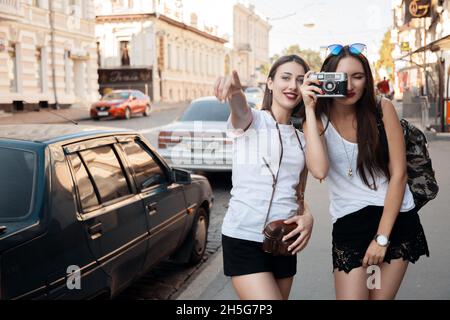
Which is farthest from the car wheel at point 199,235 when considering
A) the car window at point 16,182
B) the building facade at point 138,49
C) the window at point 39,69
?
the building facade at point 138,49

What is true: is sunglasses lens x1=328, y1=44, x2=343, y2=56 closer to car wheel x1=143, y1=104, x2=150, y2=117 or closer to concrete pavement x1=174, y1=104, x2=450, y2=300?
concrete pavement x1=174, y1=104, x2=450, y2=300

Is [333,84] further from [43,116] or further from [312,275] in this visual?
[43,116]

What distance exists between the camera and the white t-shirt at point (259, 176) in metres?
2.70

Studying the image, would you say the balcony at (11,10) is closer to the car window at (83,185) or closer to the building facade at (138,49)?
the building facade at (138,49)

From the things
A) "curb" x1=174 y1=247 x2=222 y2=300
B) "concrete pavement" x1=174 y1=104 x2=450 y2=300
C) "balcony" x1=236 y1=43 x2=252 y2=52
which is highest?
"balcony" x1=236 y1=43 x2=252 y2=52

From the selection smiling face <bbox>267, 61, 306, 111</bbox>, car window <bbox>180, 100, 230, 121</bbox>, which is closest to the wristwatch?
smiling face <bbox>267, 61, 306, 111</bbox>

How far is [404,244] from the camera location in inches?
105

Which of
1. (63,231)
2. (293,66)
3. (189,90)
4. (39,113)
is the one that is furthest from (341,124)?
(189,90)

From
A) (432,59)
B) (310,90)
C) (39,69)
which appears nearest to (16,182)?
(310,90)

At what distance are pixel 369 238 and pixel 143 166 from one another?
2.57m

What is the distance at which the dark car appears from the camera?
121 inches

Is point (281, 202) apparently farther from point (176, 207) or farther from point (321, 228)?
point (321, 228)

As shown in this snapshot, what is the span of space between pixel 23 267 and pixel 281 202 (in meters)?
1.39

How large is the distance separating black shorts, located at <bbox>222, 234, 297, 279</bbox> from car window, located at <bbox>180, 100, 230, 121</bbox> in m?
7.65
